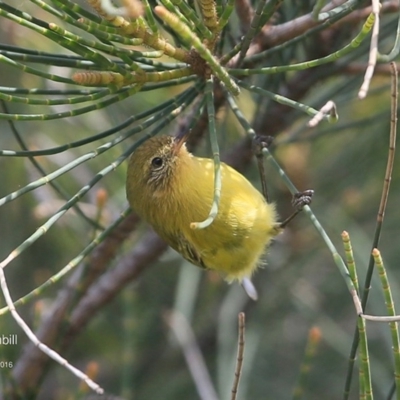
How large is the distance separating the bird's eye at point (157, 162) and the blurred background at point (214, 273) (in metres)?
0.21

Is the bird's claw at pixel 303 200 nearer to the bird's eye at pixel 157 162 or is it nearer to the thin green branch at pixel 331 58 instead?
the thin green branch at pixel 331 58

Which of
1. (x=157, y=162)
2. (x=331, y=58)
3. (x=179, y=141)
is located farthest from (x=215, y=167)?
(x=157, y=162)

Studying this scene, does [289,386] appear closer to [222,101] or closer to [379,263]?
[222,101]

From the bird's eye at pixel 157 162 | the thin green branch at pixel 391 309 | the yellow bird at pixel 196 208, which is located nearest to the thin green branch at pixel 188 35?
the thin green branch at pixel 391 309

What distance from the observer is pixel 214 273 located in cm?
273

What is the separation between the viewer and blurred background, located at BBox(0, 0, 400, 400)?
95.8 inches

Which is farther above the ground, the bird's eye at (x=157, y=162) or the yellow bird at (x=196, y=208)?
the bird's eye at (x=157, y=162)

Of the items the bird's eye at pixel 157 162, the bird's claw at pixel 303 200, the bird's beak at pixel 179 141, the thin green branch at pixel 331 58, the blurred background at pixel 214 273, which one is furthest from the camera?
the blurred background at pixel 214 273

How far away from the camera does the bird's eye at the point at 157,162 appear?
2.12 m

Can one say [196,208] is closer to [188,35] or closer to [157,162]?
[157,162]

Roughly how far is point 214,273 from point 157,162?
738 millimetres

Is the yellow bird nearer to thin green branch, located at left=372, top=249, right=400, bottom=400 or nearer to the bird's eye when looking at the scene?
the bird's eye

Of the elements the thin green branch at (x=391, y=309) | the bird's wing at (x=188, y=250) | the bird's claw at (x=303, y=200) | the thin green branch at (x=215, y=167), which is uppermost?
the bird's wing at (x=188, y=250)

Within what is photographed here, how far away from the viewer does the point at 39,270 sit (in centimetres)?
266
